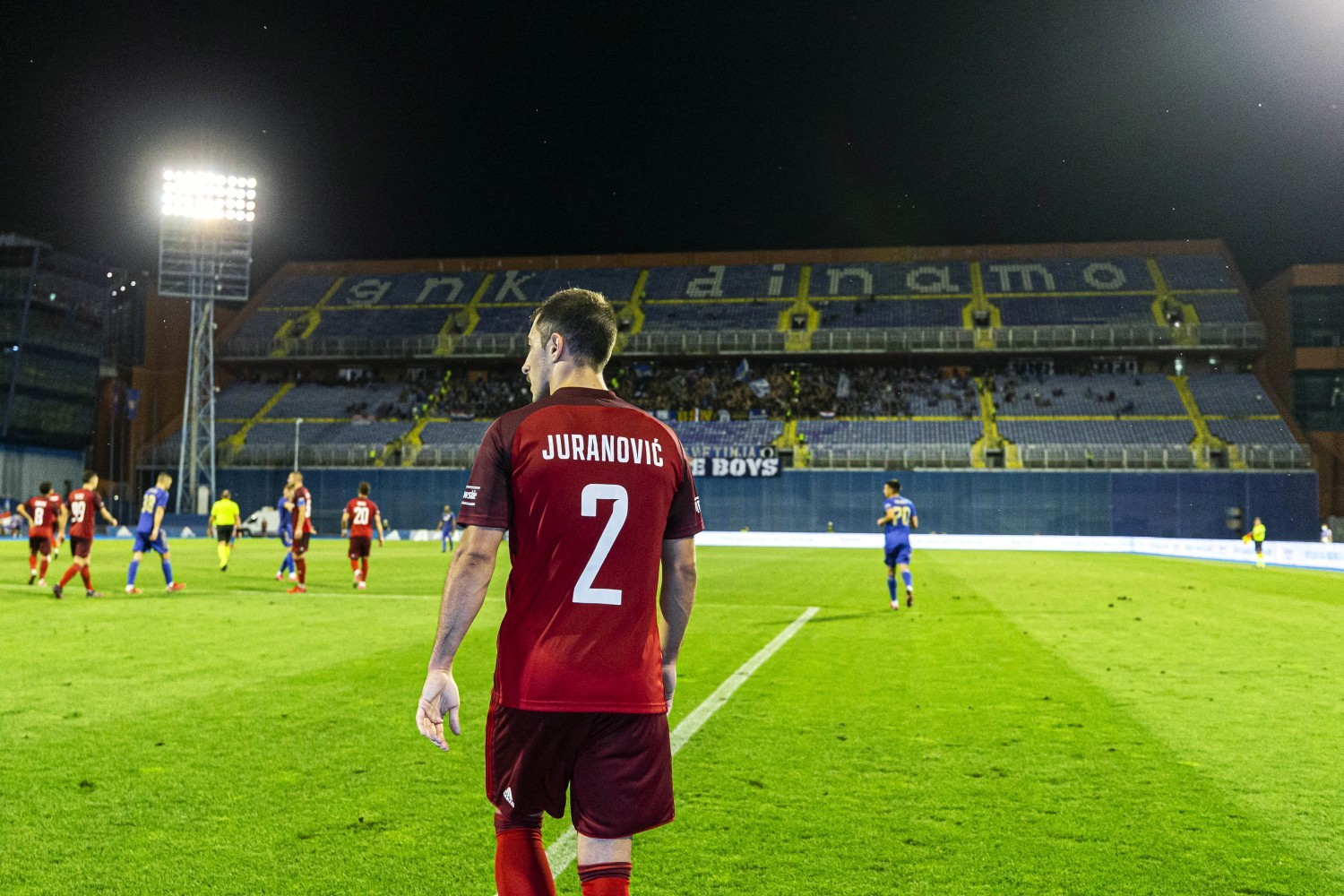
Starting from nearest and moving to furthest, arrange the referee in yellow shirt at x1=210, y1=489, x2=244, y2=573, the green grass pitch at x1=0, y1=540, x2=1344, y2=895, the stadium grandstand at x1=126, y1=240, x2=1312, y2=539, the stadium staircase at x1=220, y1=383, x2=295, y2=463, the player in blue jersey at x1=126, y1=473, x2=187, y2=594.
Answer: the green grass pitch at x1=0, y1=540, x2=1344, y2=895 → the player in blue jersey at x1=126, y1=473, x2=187, y2=594 → the referee in yellow shirt at x1=210, y1=489, x2=244, y2=573 → the stadium grandstand at x1=126, y1=240, x2=1312, y2=539 → the stadium staircase at x1=220, y1=383, x2=295, y2=463

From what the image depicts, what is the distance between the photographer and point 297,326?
232ft

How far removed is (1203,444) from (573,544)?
5710 cm

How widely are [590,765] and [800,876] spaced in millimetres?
2088

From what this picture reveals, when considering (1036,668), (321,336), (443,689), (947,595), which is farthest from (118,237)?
(443,689)

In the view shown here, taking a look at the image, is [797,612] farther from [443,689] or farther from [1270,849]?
[443,689]

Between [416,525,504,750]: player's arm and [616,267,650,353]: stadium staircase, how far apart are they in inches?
2440

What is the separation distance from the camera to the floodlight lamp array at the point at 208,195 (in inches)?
2063

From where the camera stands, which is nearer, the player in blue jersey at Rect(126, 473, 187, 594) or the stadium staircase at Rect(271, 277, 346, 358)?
the player in blue jersey at Rect(126, 473, 187, 594)

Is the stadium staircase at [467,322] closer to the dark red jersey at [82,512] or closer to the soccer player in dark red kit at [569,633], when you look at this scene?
the dark red jersey at [82,512]

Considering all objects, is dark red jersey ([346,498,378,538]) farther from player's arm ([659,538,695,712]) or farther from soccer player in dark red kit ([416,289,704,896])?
soccer player in dark red kit ([416,289,704,896])

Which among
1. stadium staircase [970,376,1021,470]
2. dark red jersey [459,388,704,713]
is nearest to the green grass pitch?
dark red jersey [459,388,704,713]

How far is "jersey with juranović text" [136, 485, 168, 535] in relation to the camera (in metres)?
17.6

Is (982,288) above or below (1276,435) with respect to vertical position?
above

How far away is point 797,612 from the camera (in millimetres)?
17078
